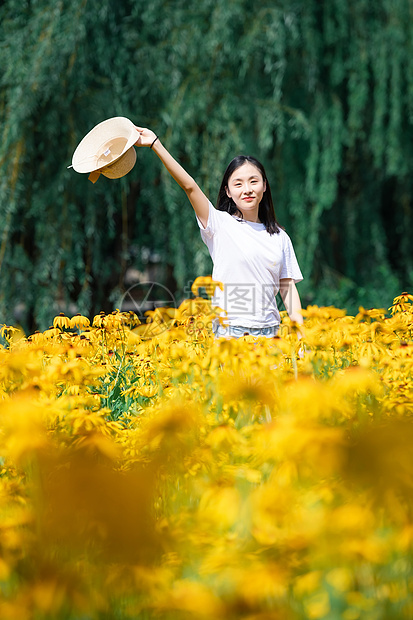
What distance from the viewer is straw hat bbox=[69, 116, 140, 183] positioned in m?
1.99

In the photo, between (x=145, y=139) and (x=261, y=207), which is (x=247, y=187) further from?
(x=145, y=139)

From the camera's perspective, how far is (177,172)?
2090 mm

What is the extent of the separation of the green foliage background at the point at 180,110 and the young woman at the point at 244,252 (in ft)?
5.66

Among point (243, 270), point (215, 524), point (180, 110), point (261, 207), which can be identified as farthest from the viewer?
point (180, 110)

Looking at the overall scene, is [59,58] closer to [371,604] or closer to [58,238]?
[58,238]

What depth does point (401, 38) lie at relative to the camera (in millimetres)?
4102

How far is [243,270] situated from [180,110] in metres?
2.22

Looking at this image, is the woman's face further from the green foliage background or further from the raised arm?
the green foliage background

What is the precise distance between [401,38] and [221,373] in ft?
11.4

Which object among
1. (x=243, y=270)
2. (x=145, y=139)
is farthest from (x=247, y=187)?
(x=145, y=139)

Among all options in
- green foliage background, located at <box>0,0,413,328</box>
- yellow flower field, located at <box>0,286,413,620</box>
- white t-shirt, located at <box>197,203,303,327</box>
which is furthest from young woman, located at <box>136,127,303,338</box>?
green foliage background, located at <box>0,0,413,328</box>

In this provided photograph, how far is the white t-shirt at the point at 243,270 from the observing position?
2.17 meters

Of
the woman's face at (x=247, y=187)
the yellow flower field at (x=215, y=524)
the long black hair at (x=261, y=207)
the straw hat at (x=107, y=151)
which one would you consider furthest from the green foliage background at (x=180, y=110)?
the yellow flower field at (x=215, y=524)

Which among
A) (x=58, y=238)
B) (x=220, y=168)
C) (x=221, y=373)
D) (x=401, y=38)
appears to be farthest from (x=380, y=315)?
(x=401, y=38)
